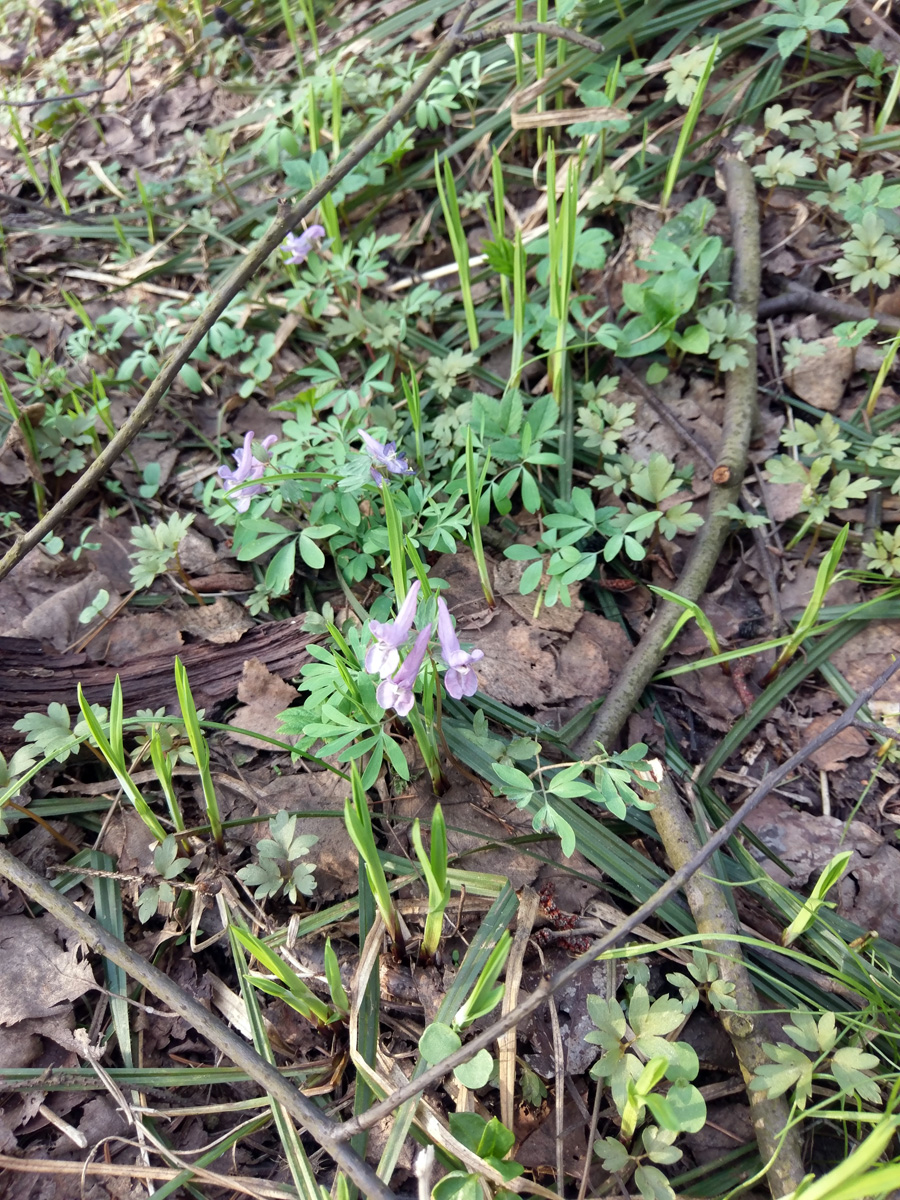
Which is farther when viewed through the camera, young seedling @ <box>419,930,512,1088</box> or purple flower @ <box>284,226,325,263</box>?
purple flower @ <box>284,226,325,263</box>

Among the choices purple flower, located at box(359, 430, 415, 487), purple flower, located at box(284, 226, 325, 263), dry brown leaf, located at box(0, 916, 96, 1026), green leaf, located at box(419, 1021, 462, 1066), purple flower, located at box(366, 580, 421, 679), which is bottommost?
green leaf, located at box(419, 1021, 462, 1066)

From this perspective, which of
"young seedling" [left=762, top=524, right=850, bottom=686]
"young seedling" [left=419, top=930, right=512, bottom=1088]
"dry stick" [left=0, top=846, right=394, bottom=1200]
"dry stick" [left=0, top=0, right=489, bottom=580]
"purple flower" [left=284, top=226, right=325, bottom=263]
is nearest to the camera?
"dry stick" [left=0, top=846, right=394, bottom=1200]

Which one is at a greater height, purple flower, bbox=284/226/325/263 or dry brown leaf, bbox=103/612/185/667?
purple flower, bbox=284/226/325/263

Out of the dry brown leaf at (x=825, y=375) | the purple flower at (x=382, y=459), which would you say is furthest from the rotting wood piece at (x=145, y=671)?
the dry brown leaf at (x=825, y=375)

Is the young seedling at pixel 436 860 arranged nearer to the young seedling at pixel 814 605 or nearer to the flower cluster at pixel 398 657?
the flower cluster at pixel 398 657

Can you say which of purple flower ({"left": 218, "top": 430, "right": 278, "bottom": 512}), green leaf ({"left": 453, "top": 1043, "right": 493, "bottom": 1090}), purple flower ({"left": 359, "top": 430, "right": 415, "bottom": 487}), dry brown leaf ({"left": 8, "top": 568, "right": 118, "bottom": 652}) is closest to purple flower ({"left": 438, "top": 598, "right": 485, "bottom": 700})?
purple flower ({"left": 359, "top": 430, "right": 415, "bottom": 487})

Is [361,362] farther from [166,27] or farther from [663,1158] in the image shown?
[166,27]

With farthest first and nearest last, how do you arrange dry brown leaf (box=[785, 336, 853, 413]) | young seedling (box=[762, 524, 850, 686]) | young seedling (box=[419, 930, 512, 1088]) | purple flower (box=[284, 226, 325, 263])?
purple flower (box=[284, 226, 325, 263]), dry brown leaf (box=[785, 336, 853, 413]), young seedling (box=[762, 524, 850, 686]), young seedling (box=[419, 930, 512, 1088])

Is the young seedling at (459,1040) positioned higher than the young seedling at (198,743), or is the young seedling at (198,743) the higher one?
the young seedling at (198,743)

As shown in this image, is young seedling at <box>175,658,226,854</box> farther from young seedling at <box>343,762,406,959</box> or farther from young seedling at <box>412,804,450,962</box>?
young seedling at <box>412,804,450,962</box>
